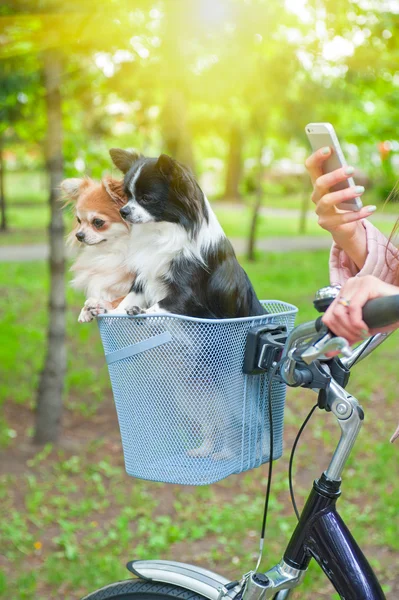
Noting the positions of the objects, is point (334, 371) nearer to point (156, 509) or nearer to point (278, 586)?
point (278, 586)

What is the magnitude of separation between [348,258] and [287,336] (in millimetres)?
444

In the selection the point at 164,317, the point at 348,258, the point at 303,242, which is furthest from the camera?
the point at 303,242

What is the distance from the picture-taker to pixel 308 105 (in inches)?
330

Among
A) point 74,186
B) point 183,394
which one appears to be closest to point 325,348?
point 183,394

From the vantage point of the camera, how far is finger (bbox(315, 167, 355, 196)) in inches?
63.3

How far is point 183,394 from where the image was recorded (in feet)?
5.11

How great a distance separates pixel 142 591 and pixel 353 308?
1.07 m

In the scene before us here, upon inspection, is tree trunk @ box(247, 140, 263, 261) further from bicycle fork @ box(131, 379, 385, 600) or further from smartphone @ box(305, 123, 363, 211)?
bicycle fork @ box(131, 379, 385, 600)

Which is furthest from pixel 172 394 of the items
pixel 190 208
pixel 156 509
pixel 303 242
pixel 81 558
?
pixel 303 242

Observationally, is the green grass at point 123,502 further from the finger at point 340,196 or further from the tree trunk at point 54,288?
the finger at point 340,196

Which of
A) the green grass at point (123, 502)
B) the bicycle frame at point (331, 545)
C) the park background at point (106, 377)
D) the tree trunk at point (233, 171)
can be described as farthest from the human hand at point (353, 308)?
the tree trunk at point (233, 171)

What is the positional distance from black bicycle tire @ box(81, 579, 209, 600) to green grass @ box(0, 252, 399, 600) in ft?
6.06

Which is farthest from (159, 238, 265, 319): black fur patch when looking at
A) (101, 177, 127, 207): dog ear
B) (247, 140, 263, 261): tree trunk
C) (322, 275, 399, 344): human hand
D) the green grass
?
(247, 140, 263, 261): tree trunk

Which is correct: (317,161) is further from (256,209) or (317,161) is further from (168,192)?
(256,209)
